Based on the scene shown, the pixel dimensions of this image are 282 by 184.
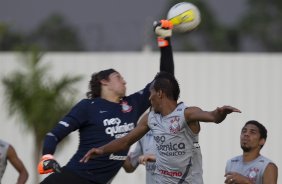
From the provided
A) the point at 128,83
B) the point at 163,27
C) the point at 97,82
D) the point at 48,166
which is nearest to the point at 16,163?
the point at 97,82

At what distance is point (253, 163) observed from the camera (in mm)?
8789

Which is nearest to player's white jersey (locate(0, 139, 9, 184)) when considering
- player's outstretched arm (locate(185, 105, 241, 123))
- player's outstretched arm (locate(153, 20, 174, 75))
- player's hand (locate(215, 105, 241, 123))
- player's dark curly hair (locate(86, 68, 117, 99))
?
player's dark curly hair (locate(86, 68, 117, 99))

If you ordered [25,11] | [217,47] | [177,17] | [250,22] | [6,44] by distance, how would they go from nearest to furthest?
[177,17], [217,47], [25,11], [6,44], [250,22]

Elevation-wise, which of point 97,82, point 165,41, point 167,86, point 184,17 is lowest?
point 167,86

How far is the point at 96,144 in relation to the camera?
865cm

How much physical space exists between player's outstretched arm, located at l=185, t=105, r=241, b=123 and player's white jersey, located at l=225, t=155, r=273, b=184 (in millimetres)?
1375

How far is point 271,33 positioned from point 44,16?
6.12m

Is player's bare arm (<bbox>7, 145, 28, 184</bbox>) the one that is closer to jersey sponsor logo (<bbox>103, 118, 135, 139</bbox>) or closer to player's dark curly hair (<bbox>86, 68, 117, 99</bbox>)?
player's dark curly hair (<bbox>86, 68, 117, 99</bbox>)

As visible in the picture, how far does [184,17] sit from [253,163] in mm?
1650

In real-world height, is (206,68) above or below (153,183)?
above

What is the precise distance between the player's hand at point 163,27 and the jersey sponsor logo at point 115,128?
1001 mm

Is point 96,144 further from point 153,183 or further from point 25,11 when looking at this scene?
point 25,11

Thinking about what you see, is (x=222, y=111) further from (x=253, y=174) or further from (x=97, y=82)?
(x=97, y=82)

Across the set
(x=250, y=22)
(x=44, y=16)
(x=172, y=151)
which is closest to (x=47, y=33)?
(x=44, y=16)
